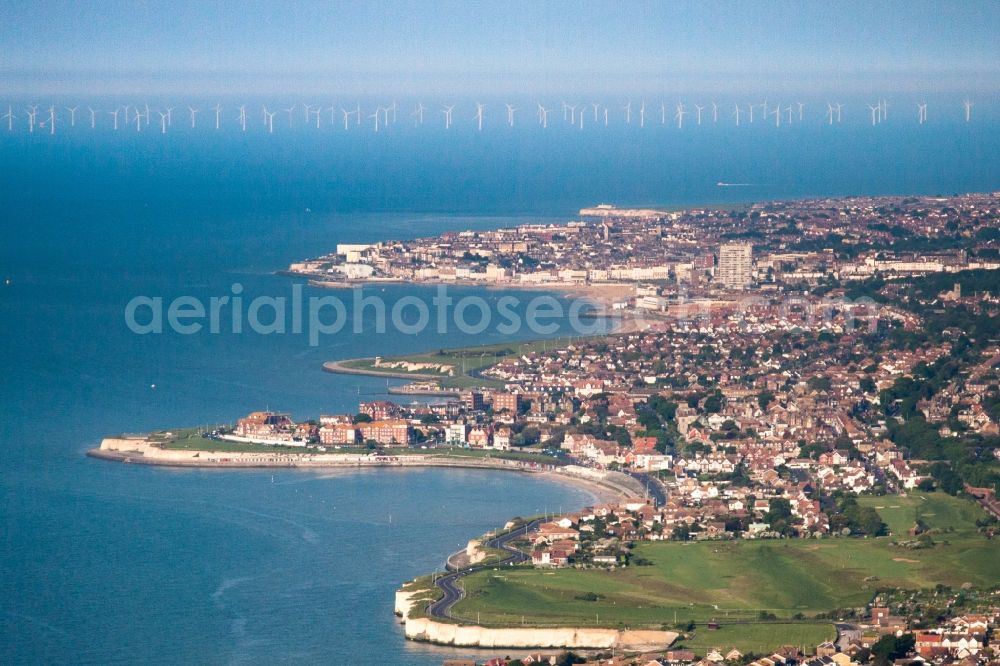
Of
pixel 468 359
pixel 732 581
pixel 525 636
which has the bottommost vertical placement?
pixel 525 636

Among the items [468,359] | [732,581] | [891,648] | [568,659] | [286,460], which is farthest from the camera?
[468,359]

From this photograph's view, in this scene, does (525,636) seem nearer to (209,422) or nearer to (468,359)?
(209,422)

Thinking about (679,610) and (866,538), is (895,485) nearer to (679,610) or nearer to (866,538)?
(866,538)

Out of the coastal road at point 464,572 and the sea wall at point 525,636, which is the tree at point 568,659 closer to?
the sea wall at point 525,636

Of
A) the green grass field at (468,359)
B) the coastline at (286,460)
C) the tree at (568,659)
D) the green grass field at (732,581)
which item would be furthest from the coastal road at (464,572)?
the green grass field at (468,359)

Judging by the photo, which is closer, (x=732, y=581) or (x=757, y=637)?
(x=757, y=637)

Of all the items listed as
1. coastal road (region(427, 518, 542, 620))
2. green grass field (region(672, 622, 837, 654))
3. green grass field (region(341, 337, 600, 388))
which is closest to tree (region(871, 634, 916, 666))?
green grass field (region(672, 622, 837, 654))

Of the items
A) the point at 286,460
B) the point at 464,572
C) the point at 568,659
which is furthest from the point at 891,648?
the point at 286,460
